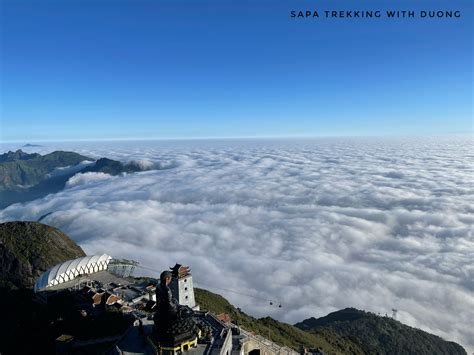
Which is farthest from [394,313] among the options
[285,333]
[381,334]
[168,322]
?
[168,322]

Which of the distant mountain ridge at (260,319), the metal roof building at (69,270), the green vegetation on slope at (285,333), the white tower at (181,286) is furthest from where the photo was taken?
the distant mountain ridge at (260,319)

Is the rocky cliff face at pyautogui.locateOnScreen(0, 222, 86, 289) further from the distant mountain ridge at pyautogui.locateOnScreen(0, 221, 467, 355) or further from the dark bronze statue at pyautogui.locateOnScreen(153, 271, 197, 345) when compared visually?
the dark bronze statue at pyautogui.locateOnScreen(153, 271, 197, 345)

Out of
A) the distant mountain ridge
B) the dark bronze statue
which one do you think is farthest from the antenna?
the dark bronze statue

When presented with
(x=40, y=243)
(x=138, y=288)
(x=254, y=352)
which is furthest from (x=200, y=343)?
(x=40, y=243)

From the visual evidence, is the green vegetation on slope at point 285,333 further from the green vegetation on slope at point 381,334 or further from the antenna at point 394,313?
the antenna at point 394,313

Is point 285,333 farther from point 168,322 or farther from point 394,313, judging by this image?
point 394,313

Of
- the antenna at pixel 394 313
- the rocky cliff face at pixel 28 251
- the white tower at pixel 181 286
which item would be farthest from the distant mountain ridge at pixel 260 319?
the white tower at pixel 181 286

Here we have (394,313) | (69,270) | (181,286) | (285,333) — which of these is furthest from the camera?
(394,313)
